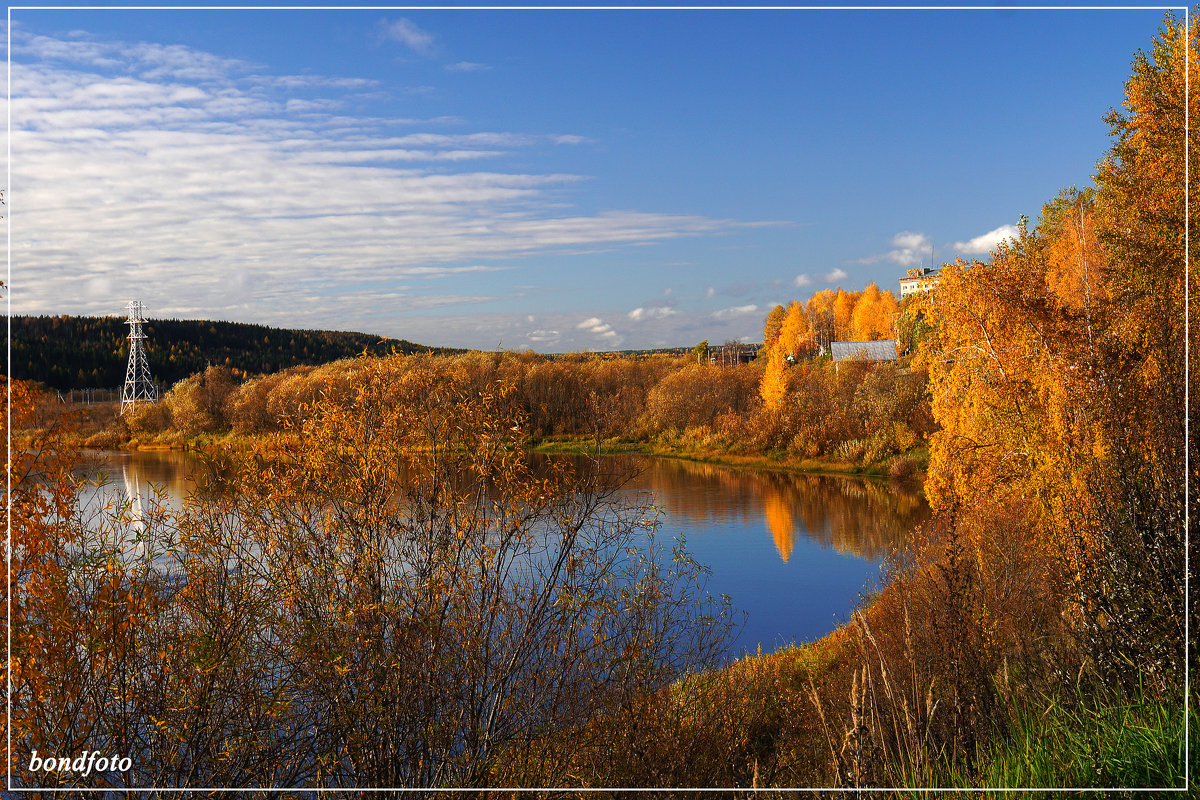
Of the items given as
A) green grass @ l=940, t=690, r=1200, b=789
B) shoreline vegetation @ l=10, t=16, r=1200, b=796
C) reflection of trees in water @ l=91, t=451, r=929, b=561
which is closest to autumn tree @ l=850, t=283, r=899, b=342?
reflection of trees in water @ l=91, t=451, r=929, b=561

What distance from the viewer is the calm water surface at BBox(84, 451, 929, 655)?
1683 cm

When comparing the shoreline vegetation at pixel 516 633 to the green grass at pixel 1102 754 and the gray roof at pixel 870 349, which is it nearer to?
the green grass at pixel 1102 754

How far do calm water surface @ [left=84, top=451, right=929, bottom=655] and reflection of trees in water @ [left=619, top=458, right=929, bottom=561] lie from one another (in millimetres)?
37

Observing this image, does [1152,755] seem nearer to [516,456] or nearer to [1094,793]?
[1094,793]

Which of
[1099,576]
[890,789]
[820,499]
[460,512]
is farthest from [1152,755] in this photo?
[820,499]

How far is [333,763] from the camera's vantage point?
695cm

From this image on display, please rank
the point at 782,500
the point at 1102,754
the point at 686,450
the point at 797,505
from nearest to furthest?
the point at 1102,754 → the point at 797,505 → the point at 782,500 → the point at 686,450

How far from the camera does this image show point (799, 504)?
29312 millimetres

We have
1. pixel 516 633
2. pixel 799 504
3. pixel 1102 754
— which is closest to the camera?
pixel 1102 754

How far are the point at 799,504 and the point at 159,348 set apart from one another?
37.8 metres

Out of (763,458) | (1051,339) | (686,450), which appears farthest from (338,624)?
(686,450)

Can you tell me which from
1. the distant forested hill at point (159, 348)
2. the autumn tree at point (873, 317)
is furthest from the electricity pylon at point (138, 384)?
the autumn tree at point (873, 317)

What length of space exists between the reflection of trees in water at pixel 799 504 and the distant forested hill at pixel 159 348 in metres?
14.4

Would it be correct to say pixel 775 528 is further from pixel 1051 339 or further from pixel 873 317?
pixel 873 317
